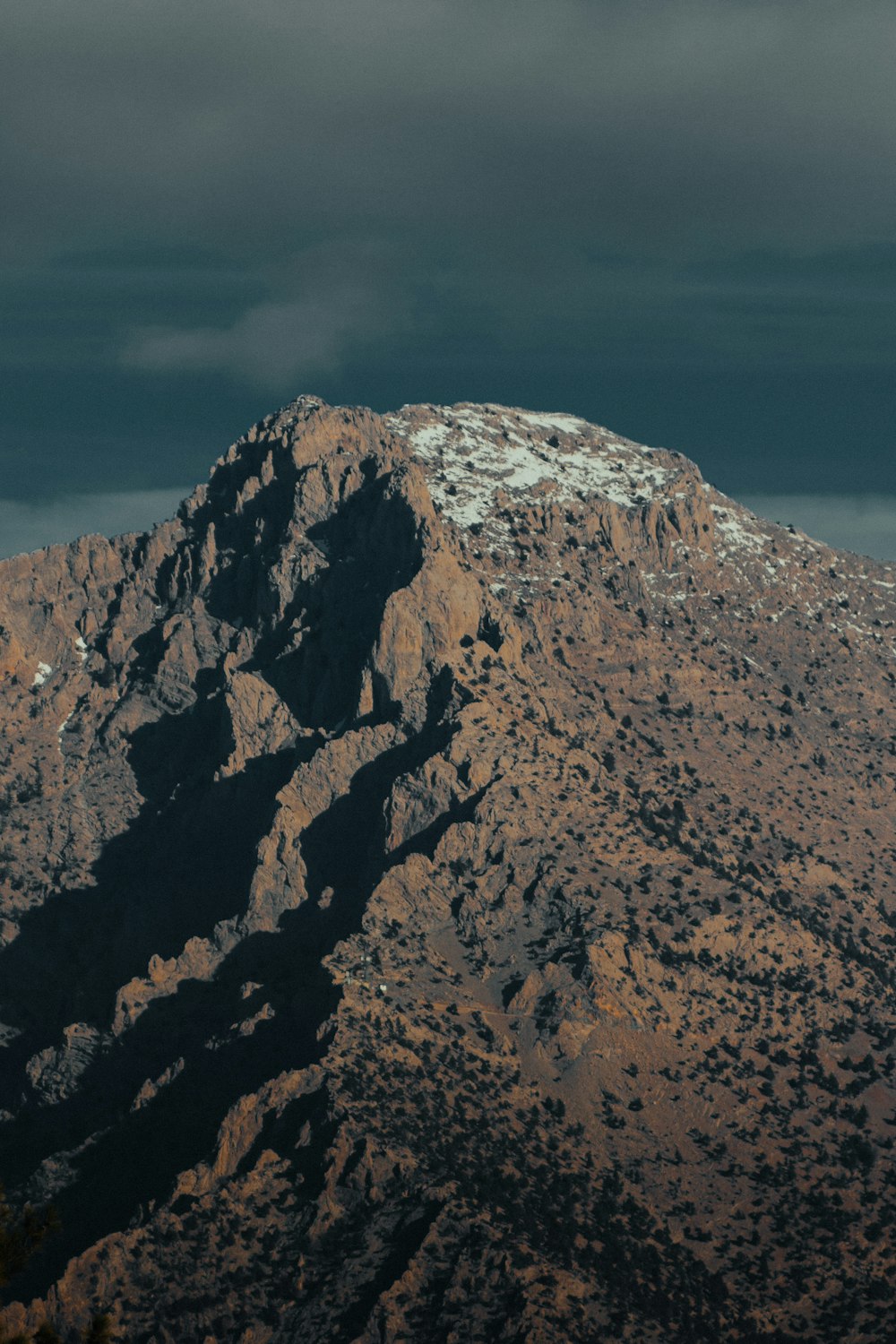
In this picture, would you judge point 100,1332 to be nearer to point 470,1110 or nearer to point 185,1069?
point 470,1110

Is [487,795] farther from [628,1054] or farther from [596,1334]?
[596,1334]

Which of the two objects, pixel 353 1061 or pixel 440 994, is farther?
pixel 440 994

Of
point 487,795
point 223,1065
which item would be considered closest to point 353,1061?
point 223,1065

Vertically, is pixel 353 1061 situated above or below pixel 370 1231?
above

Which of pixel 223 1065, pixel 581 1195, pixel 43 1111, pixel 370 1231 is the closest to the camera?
pixel 370 1231

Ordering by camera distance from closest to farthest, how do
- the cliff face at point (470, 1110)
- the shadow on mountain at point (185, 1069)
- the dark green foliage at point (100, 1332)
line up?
the dark green foliage at point (100, 1332), the cliff face at point (470, 1110), the shadow on mountain at point (185, 1069)

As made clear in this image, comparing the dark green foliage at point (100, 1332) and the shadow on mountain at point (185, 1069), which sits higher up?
the shadow on mountain at point (185, 1069)

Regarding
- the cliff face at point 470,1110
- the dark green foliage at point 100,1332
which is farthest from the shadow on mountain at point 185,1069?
the dark green foliage at point 100,1332

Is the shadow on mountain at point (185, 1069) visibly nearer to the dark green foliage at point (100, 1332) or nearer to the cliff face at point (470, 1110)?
the cliff face at point (470, 1110)

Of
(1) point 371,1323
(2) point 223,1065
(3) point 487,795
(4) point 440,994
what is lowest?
(1) point 371,1323

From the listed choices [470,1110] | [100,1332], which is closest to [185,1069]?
[470,1110]

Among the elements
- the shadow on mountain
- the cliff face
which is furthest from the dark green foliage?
the shadow on mountain
